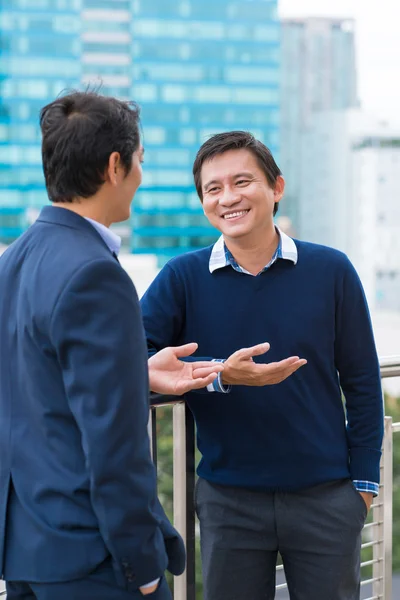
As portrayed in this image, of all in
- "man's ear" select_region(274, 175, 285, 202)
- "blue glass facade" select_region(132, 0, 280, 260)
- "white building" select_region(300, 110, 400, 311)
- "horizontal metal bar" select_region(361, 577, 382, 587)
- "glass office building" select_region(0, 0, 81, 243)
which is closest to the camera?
"man's ear" select_region(274, 175, 285, 202)

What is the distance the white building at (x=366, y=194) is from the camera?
57.2 meters

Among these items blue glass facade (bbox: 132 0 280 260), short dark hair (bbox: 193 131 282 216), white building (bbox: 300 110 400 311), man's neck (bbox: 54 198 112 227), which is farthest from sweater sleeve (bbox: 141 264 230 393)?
white building (bbox: 300 110 400 311)

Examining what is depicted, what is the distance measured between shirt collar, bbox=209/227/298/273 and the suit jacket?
→ 47 cm

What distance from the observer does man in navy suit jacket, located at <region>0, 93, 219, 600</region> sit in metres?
0.95

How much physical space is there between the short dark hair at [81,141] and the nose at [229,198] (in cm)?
43

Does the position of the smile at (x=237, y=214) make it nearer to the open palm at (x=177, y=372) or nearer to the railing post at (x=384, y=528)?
the open palm at (x=177, y=372)

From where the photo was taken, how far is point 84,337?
3.10ft

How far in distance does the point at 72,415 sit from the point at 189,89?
58.8m

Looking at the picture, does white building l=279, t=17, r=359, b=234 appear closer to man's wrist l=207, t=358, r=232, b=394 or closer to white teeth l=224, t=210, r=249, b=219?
white teeth l=224, t=210, r=249, b=219

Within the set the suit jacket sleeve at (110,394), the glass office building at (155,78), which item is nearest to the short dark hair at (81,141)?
the suit jacket sleeve at (110,394)

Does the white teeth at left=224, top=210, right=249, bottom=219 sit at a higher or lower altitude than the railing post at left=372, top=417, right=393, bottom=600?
higher

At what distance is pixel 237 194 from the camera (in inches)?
57.2

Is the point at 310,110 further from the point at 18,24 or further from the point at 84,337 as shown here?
the point at 84,337

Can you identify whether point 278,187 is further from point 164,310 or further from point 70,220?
point 70,220
